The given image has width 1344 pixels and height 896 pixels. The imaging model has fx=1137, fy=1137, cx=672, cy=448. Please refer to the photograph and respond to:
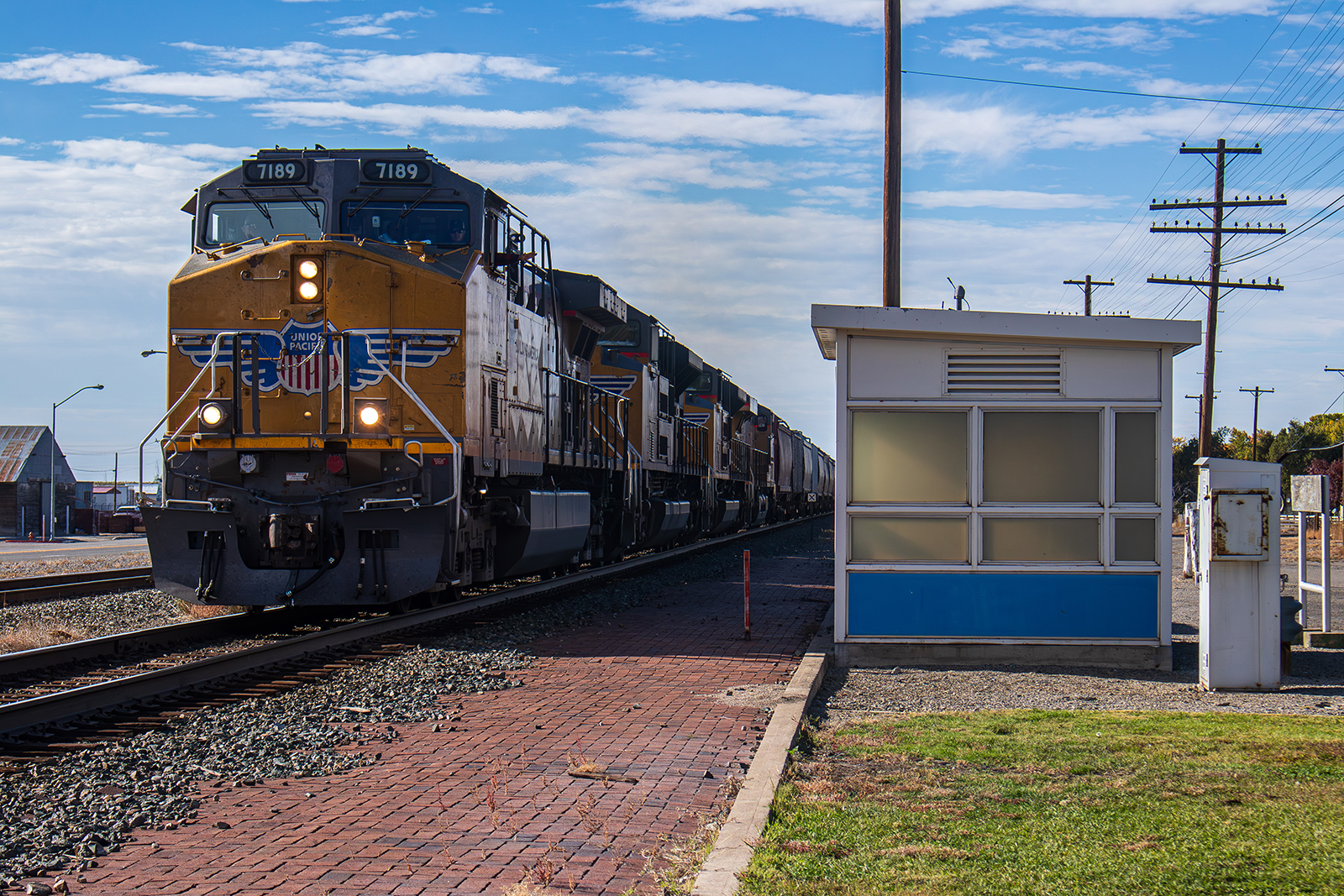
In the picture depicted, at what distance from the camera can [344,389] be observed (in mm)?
10734

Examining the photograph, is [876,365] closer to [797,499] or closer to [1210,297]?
[1210,297]

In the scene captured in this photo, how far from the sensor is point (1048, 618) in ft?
30.7

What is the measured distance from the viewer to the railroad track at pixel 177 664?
6.82m

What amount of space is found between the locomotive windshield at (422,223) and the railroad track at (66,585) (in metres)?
6.11

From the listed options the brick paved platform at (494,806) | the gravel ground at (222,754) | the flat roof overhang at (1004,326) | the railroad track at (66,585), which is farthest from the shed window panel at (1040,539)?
the railroad track at (66,585)

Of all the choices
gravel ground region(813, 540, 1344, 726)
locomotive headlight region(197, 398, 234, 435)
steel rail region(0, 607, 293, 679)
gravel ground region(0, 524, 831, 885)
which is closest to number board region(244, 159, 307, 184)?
locomotive headlight region(197, 398, 234, 435)

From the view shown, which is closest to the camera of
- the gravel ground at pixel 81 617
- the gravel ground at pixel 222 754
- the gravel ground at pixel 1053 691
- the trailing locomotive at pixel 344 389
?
the gravel ground at pixel 222 754

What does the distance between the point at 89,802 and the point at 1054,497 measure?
7.34 m

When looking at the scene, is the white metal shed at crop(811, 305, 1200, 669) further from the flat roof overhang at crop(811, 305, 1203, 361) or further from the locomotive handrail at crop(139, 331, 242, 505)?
the locomotive handrail at crop(139, 331, 242, 505)

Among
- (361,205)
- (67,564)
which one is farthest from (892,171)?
(67,564)

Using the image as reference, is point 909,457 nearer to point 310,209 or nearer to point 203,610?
point 310,209

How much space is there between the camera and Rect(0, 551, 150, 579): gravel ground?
20266mm

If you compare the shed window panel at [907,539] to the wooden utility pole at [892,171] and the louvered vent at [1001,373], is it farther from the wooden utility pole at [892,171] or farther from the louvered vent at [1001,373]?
the wooden utility pole at [892,171]

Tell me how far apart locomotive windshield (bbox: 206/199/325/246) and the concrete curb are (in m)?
6.72
